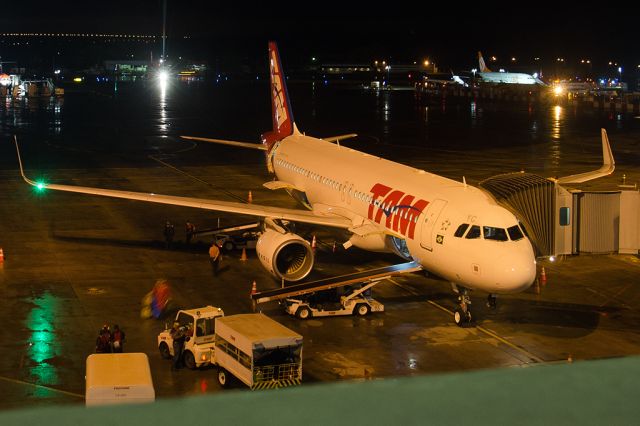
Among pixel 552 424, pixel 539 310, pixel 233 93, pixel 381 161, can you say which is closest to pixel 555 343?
pixel 539 310

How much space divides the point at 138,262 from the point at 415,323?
11934 mm

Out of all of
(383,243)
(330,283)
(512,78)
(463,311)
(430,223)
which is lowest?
(463,311)

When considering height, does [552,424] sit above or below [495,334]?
above

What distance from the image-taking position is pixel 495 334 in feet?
80.7

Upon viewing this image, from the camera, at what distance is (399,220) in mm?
27359

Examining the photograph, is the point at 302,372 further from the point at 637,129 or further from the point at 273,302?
the point at 637,129

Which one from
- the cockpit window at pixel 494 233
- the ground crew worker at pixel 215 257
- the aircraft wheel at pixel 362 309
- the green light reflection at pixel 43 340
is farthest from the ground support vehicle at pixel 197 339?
the ground crew worker at pixel 215 257

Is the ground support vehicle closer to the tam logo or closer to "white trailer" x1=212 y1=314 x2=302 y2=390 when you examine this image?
"white trailer" x1=212 y1=314 x2=302 y2=390

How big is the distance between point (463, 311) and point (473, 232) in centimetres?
260

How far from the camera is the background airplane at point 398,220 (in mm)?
23734

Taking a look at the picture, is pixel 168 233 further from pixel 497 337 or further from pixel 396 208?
pixel 497 337

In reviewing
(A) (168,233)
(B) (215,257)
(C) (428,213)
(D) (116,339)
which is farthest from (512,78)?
(D) (116,339)

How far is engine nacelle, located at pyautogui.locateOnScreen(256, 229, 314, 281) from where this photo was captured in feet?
92.5

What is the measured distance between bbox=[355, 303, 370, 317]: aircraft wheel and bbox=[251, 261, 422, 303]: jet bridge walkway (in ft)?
2.37
